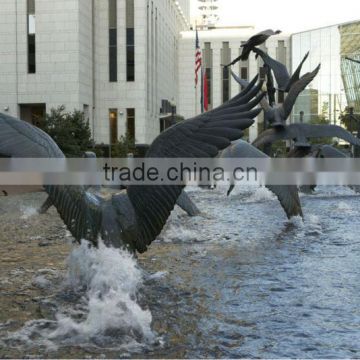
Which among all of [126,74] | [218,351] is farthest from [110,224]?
[126,74]

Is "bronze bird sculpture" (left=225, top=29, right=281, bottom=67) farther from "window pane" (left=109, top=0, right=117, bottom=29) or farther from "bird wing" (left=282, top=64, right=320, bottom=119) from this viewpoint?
"window pane" (left=109, top=0, right=117, bottom=29)

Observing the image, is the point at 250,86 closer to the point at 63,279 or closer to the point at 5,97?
the point at 63,279

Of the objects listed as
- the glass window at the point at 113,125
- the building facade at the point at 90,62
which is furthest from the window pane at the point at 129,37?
the glass window at the point at 113,125

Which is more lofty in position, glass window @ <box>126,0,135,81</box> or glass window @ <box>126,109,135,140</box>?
glass window @ <box>126,0,135,81</box>

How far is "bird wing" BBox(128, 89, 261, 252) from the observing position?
15.0 ft

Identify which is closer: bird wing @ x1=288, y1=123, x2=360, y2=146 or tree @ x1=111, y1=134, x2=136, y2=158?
bird wing @ x1=288, y1=123, x2=360, y2=146

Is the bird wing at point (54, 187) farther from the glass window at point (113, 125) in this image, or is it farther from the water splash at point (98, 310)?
the glass window at point (113, 125)

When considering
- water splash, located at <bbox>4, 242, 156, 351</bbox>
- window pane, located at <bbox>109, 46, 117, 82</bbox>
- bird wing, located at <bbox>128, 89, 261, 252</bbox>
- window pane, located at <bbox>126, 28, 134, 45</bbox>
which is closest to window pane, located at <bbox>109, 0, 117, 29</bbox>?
window pane, located at <bbox>126, 28, 134, 45</bbox>

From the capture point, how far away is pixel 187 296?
4906 mm

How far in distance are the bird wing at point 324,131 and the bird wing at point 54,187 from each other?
9403 millimetres

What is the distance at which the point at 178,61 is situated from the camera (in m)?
76.3

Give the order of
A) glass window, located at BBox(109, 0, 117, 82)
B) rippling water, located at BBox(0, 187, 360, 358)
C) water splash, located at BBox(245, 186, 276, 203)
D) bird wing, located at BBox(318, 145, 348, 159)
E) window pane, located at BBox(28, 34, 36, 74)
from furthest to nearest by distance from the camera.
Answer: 1. glass window, located at BBox(109, 0, 117, 82)
2. window pane, located at BBox(28, 34, 36, 74)
3. bird wing, located at BBox(318, 145, 348, 159)
4. water splash, located at BBox(245, 186, 276, 203)
5. rippling water, located at BBox(0, 187, 360, 358)

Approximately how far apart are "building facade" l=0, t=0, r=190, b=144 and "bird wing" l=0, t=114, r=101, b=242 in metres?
38.1

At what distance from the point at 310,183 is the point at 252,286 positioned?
11581mm
